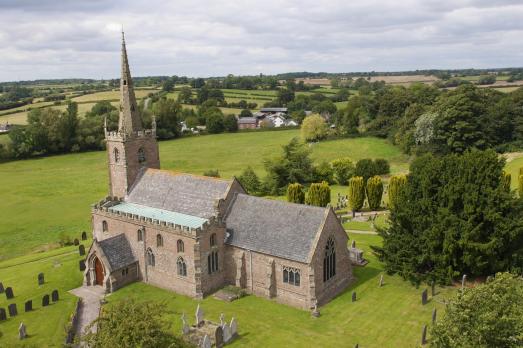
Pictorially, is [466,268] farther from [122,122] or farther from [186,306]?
[122,122]

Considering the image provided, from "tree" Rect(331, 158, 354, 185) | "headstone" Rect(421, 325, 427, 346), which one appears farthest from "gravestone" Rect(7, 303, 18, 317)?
"tree" Rect(331, 158, 354, 185)

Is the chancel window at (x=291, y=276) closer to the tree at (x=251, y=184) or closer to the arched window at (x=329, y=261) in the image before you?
the arched window at (x=329, y=261)

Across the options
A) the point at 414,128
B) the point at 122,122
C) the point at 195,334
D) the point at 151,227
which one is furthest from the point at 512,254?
the point at 414,128

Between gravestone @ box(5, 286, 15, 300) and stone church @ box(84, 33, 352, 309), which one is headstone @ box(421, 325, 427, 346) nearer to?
stone church @ box(84, 33, 352, 309)

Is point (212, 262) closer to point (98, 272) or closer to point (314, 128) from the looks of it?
point (98, 272)

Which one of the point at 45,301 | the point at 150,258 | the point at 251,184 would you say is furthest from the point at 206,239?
the point at 251,184
